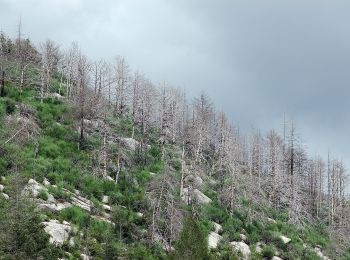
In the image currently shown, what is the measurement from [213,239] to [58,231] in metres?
16.3

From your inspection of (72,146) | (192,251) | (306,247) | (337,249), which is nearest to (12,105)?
(72,146)

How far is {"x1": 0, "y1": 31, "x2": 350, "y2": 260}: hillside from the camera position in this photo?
35.7 metres

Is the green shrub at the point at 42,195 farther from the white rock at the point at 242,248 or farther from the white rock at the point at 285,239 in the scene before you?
the white rock at the point at 285,239

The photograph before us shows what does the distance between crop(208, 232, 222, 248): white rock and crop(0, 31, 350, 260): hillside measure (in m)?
0.32

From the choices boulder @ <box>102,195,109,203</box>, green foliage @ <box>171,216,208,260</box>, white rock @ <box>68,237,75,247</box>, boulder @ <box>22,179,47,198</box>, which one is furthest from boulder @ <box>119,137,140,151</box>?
green foliage @ <box>171,216,208,260</box>

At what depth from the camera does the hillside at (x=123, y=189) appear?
35656 millimetres

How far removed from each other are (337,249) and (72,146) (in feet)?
99.5

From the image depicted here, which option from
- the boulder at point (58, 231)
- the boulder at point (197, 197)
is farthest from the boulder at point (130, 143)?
the boulder at point (58, 231)

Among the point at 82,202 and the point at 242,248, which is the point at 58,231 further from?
the point at 242,248

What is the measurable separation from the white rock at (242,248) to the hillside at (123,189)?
0.17 m

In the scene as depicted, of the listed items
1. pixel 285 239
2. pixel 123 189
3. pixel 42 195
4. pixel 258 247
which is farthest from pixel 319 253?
pixel 42 195

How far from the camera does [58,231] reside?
35.8 m

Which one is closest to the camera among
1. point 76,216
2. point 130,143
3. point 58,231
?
point 58,231

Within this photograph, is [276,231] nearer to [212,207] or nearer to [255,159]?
[212,207]
